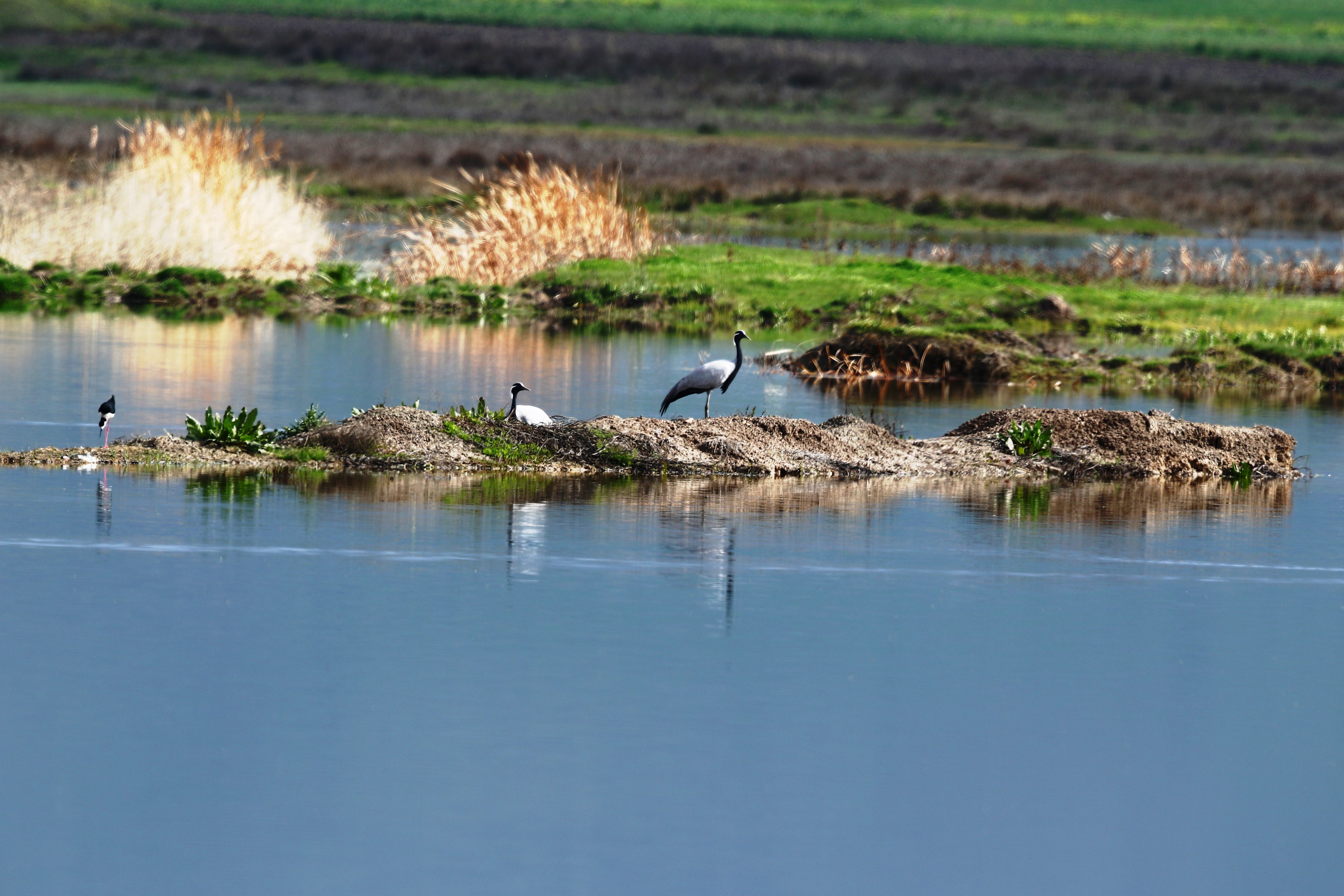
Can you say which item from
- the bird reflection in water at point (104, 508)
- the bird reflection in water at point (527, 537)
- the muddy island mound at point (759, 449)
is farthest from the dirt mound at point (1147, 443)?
the bird reflection in water at point (104, 508)

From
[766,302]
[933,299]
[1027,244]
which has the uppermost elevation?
[1027,244]

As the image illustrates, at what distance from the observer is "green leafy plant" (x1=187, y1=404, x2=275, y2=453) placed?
683 inches

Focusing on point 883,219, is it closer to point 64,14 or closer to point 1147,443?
point 1147,443

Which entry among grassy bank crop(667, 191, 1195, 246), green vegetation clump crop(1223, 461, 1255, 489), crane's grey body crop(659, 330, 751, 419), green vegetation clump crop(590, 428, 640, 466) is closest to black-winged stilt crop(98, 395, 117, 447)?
green vegetation clump crop(590, 428, 640, 466)

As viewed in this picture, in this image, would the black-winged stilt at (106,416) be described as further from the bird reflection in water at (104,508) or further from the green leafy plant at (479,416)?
the green leafy plant at (479,416)

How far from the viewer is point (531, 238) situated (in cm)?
3662

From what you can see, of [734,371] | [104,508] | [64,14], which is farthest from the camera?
[64,14]

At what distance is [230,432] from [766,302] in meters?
18.4

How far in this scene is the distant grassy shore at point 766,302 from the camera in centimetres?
3141

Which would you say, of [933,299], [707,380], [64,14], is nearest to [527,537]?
[707,380]

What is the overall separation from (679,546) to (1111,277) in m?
27.4

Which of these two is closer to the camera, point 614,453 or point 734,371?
point 614,453

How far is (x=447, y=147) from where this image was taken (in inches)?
3147

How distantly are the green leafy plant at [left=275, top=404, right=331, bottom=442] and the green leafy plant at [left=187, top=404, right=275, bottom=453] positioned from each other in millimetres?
298
